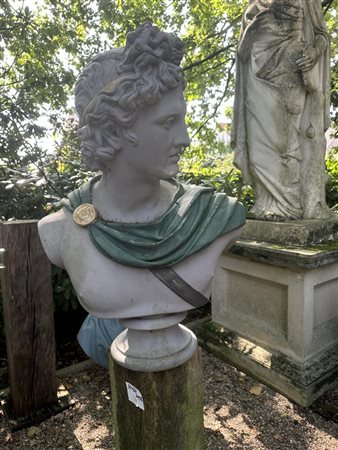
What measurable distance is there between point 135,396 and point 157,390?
0.34 feet

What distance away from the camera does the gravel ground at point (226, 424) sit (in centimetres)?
210

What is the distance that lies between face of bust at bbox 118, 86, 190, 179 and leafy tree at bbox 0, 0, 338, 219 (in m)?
1.47

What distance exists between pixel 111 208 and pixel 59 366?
221cm

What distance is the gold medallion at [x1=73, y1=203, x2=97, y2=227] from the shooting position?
4.36 feet

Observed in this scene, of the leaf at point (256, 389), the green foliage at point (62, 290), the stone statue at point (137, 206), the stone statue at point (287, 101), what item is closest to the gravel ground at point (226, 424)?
the leaf at point (256, 389)

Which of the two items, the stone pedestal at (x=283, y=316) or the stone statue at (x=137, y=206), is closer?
the stone statue at (x=137, y=206)

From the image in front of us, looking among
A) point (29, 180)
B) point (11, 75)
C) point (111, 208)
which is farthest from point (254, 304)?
point (11, 75)

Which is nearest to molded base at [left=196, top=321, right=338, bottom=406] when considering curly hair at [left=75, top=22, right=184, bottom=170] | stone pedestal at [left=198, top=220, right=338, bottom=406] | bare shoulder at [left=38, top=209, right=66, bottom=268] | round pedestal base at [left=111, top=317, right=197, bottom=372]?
stone pedestal at [left=198, top=220, right=338, bottom=406]

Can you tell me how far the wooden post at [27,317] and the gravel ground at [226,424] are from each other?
201mm

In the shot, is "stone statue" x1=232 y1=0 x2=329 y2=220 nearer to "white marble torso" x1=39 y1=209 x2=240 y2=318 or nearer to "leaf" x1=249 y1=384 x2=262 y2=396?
"leaf" x1=249 y1=384 x2=262 y2=396

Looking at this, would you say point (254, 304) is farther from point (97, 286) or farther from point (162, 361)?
point (97, 286)

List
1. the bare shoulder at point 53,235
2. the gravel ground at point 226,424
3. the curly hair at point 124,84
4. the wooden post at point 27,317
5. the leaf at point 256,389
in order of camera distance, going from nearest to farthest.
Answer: the curly hair at point 124,84
the bare shoulder at point 53,235
the gravel ground at point 226,424
the wooden post at point 27,317
the leaf at point 256,389

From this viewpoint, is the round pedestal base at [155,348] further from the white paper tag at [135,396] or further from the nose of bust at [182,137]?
the nose of bust at [182,137]

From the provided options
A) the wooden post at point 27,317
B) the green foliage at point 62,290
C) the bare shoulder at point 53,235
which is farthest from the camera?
the green foliage at point 62,290
